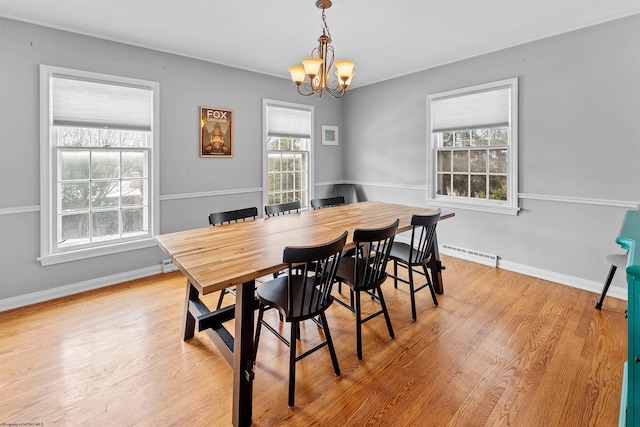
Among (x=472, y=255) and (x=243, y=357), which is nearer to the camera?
(x=243, y=357)

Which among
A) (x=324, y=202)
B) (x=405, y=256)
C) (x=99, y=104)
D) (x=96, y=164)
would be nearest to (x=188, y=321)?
(x=405, y=256)

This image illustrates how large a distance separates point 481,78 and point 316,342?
3.68 m

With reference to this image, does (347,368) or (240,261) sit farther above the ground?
(240,261)

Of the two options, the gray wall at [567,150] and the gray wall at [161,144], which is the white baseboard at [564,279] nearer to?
the gray wall at [567,150]

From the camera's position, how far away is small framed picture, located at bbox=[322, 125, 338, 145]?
5457mm

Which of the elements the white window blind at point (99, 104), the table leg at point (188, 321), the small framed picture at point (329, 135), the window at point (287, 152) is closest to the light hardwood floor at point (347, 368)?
the table leg at point (188, 321)

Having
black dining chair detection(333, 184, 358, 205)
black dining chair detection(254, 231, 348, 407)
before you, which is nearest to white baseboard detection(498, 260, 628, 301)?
black dining chair detection(333, 184, 358, 205)

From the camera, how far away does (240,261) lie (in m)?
1.74

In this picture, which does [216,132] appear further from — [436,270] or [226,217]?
[436,270]

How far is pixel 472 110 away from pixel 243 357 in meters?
3.95

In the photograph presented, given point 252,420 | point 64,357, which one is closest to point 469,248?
point 252,420

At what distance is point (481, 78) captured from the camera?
3906 mm

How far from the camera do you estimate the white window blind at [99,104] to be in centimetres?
309

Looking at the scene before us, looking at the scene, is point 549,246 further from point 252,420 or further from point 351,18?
point 252,420
